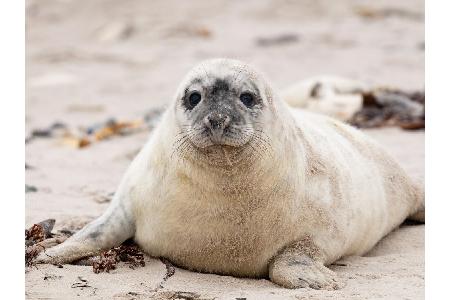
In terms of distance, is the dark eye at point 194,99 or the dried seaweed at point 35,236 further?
the dried seaweed at point 35,236

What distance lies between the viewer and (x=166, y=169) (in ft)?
14.0

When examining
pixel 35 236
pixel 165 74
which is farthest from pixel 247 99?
pixel 165 74

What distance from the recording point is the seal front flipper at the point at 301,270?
4.09m

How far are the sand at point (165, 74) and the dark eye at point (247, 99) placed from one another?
813 millimetres

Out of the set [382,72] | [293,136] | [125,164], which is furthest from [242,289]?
[382,72]

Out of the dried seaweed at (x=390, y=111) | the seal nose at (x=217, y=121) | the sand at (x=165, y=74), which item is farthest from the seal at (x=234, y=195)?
the dried seaweed at (x=390, y=111)

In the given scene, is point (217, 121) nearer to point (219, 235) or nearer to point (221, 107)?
point (221, 107)

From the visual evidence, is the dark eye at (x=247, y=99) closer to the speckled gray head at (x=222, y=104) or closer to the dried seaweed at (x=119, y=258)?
the speckled gray head at (x=222, y=104)

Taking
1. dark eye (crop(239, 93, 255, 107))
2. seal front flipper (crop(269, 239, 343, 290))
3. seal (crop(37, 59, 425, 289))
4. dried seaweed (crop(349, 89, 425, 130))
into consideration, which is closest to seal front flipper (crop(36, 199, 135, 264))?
seal (crop(37, 59, 425, 289))

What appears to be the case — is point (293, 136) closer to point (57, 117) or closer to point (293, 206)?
point (293, 206)

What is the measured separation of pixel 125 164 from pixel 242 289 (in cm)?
324

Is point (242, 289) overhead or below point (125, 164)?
below

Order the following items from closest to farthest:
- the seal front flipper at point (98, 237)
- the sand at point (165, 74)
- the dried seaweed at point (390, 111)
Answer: the sand at point (165, 74) < the seal front flipper at point (98, 237) < the dried seaweed at point (390, 111)
